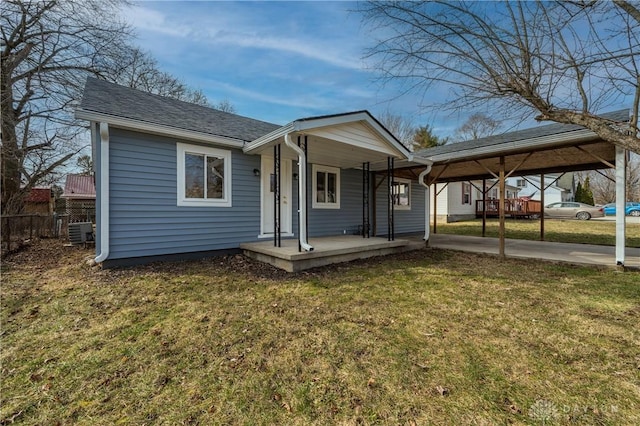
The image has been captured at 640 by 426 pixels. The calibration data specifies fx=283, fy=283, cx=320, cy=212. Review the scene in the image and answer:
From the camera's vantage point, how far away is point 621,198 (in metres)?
5.50

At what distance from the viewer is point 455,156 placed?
7.68 m

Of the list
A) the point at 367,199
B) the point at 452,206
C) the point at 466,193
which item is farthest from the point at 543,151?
the point at 466,193

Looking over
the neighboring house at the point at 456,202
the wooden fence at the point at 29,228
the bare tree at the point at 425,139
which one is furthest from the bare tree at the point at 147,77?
the bare tree at the point at 425,139

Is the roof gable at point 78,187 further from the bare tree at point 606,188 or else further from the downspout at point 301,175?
the bare tree at point 606,188

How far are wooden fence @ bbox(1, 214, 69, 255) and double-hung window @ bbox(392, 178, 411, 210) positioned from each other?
1163 centimetres

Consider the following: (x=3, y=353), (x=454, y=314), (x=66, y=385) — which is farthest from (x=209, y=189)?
(x=454, y=314)

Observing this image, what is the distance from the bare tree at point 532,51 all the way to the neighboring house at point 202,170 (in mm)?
2146

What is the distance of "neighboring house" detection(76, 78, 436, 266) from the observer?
5.30 meters

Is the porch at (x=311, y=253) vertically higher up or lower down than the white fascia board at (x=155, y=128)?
lower down

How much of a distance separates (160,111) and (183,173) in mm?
1712

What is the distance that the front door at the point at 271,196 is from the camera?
7.35 meters

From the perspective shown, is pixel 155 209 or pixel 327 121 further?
pixel 155 209

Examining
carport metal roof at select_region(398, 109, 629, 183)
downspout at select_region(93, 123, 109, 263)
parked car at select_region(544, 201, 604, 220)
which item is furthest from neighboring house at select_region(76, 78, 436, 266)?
parked car at select_region(544, 201, 604, 220)

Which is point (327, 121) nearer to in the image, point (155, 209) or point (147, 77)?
point (155, 209)
